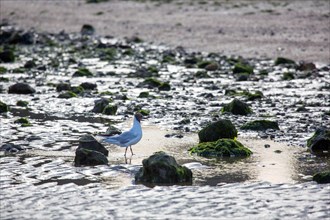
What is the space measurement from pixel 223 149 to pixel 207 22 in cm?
2826

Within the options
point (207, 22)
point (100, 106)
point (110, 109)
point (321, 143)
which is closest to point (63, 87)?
point (100, 106)

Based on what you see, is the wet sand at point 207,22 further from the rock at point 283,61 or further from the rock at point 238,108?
the rock at point 238,108

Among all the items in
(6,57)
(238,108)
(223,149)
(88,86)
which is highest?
(6,57)

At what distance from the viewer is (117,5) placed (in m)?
54.5

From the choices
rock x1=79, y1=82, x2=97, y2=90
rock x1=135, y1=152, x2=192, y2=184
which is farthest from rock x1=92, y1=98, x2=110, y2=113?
rock x1=135, y1=152, x2=192, y2=184

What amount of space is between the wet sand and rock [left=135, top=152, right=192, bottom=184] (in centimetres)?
1924

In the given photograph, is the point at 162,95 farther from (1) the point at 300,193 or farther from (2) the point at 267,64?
(1) the point at 300,193

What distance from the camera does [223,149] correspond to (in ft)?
53.3

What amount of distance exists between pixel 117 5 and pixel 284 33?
18.5m

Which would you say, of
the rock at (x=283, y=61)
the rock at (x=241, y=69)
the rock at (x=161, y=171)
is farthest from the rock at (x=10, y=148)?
the rock at (x=283, y=61)

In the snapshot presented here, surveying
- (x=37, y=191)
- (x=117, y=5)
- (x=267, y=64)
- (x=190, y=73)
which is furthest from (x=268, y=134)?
(x=117, y=5)

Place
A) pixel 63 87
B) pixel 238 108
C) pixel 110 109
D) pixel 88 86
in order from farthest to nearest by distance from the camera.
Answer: pixel 88 86 < pixel 63 87 < pixel 110 109 < pixel 238 108

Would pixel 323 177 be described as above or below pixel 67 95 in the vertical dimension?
below

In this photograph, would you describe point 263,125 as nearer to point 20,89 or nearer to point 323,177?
point 323,177
